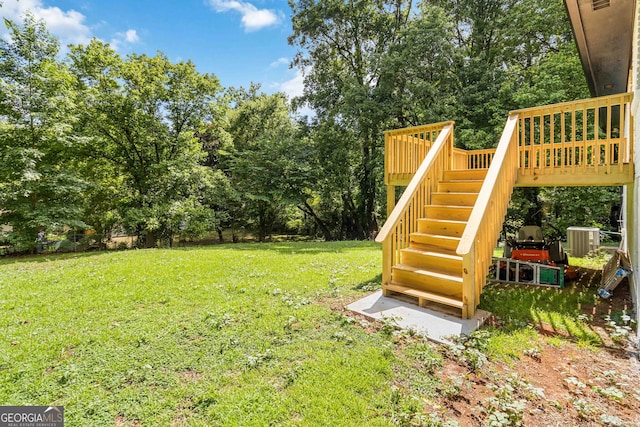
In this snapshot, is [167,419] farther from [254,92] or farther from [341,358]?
[254,92]

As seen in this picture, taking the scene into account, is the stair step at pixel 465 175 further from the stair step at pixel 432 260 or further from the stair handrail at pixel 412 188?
the stair step at pixel 432 260

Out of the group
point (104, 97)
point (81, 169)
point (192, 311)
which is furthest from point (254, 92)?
point (192, 311)

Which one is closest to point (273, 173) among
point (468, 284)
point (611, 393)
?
point (468, 284)

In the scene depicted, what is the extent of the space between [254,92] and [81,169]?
40.1 feet

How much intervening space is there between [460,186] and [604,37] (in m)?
2.98

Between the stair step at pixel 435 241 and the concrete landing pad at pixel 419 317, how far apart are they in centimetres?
97

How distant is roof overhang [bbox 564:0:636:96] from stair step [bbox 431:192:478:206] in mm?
2734

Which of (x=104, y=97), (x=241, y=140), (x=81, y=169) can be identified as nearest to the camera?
(x=104, y=97)

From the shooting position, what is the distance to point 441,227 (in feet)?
15.1

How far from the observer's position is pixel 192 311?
3764mm

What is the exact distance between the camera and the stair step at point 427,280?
3.64 meters

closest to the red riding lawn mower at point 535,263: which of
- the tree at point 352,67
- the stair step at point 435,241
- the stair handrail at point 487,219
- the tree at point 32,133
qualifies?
the stair handrail at point 487,219

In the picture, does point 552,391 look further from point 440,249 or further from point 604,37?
point 604,37

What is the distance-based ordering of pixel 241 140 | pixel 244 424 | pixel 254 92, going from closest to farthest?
pixel 244 424 → pixel 241 140 → pixel 254 92
